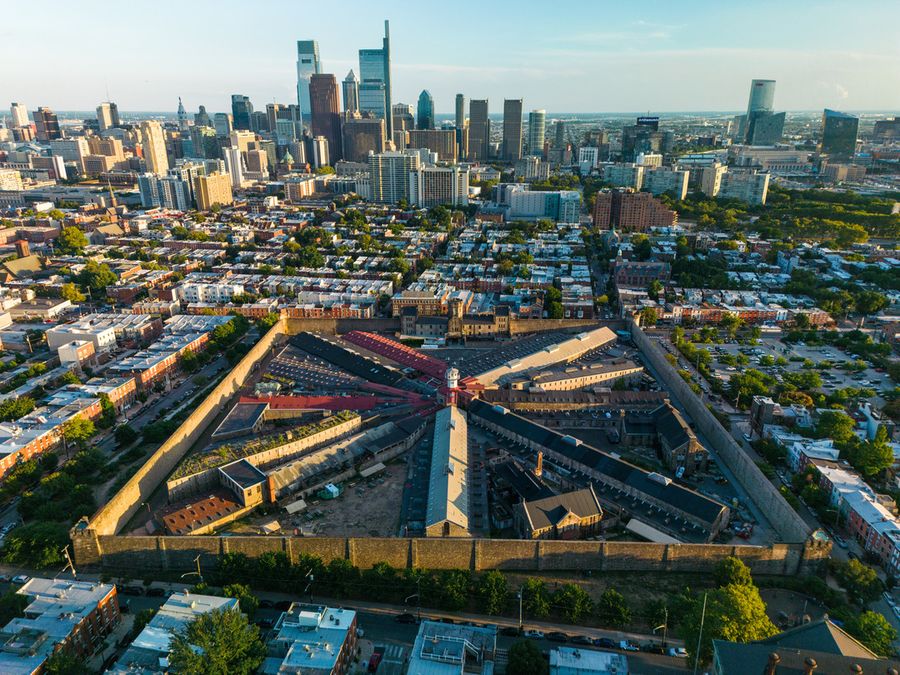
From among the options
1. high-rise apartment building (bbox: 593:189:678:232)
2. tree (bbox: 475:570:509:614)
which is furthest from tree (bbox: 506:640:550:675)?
high-rise apartment building (bbox: 593:189:678:232)

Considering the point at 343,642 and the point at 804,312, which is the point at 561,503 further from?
the point at 804,312

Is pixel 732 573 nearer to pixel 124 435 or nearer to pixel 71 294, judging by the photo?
pixel 124 435

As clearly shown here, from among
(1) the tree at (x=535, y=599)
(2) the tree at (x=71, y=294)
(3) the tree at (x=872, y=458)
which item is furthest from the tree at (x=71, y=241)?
(3) the tree at (x=872, y=458)

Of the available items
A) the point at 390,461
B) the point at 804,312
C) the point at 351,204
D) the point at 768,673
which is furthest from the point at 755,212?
the point at 768,673

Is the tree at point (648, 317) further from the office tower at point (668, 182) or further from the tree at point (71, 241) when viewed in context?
the tree at point (71, 241)

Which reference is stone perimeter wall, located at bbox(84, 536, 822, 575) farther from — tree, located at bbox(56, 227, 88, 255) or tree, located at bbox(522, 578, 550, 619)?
tree, located at bbox(56, 227, 88, 255)

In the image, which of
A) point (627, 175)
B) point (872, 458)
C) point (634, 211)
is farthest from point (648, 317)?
point (627, 175)

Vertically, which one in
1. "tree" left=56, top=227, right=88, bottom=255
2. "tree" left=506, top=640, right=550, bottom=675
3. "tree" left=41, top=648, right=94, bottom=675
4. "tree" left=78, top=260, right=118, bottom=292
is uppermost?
"tree" left=56, top=227, right=88, bottom=255
